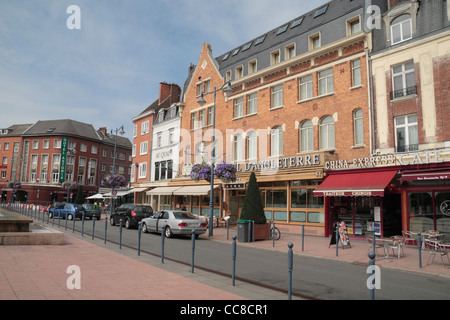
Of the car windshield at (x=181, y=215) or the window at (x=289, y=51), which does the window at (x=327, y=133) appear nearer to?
the window at (x=289, y=51)

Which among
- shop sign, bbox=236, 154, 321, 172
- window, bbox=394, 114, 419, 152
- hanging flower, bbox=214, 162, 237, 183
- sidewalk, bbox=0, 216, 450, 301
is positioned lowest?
sidewalk, bbox=0, 216, 450, 301

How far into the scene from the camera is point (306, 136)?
21.0 metres

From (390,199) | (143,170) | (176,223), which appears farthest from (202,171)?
(143,170)

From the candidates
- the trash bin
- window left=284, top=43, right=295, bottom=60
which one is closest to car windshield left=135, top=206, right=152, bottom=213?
the trash bin

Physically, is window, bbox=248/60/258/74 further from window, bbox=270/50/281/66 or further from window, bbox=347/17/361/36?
window, bbox=347/17/361/36

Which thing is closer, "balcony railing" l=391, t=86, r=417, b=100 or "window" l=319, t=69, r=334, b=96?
"balcony railing" l=391, t=86, r=417, b=100

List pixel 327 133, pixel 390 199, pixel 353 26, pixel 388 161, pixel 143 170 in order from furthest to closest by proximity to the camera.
→ pixel 143 170 → pixel 327 133 → pixel 353 26 → pixel 390 199 → pixel 388 161

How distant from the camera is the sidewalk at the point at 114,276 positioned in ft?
19.6

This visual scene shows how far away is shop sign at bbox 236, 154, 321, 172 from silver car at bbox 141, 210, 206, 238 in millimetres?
6743

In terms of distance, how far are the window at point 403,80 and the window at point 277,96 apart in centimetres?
746

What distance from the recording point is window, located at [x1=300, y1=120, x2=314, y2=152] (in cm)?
2070

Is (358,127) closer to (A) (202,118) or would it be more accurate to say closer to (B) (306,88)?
(B) (306,88)

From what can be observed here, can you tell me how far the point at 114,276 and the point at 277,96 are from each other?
18284mm

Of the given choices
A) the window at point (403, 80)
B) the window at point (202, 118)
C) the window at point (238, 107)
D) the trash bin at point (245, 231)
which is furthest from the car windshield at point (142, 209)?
the window at point (403, 80)
